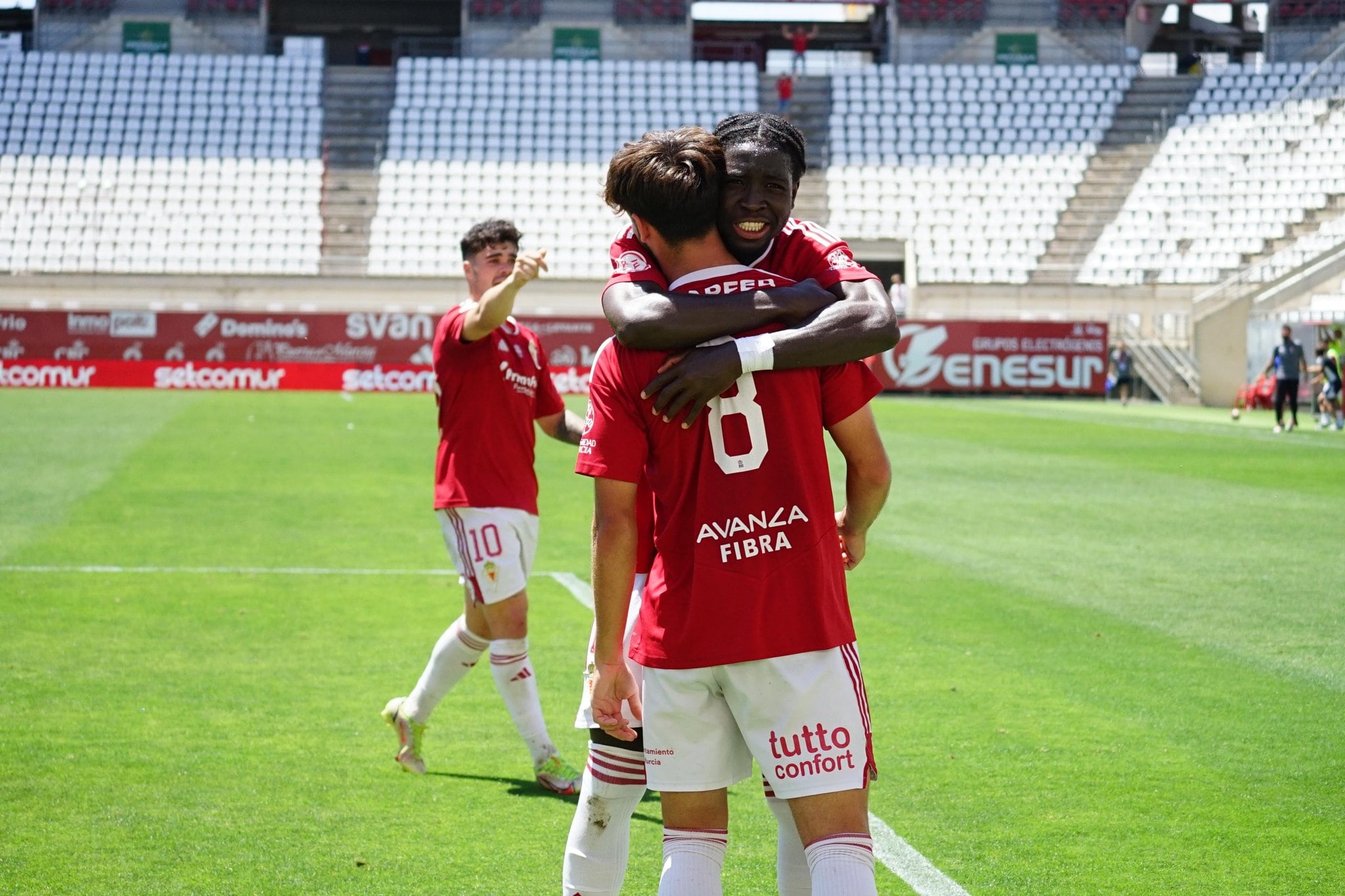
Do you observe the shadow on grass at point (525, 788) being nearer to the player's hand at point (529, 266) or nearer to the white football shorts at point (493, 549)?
the white football shorts at point (493, 549)

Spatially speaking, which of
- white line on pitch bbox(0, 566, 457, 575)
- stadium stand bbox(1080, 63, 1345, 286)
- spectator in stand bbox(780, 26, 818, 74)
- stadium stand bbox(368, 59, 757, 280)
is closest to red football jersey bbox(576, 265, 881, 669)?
white line on pitch bbox(0, 566, 457, 575)

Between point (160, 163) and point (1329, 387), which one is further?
Result: point (160, 163)

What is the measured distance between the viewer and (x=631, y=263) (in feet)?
10.8

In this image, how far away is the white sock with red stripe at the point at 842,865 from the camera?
3.06m

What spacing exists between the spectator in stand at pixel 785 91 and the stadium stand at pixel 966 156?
4.91ft

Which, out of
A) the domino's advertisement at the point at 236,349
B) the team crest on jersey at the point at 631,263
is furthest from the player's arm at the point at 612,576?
the domino's advertisement at the point at 236,349

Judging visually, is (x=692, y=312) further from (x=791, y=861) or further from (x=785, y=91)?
(x=785, y=91)

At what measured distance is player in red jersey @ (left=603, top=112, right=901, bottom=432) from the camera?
309cm

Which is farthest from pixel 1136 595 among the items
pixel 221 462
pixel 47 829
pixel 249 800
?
pixel 221 462

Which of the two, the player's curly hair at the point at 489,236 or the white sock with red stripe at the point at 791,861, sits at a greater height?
the player's curly hair at the point at 489,236

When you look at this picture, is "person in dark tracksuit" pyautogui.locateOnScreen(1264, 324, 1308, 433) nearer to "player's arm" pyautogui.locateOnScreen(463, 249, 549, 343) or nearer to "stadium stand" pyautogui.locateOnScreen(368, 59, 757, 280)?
"stadium stand" pyautogui.locateOnScreen(368, 59, 757, 280)

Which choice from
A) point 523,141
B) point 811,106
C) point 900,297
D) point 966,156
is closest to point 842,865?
point 900,297

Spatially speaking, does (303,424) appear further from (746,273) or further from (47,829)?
(746,273)

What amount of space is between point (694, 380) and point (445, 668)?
124 inches
